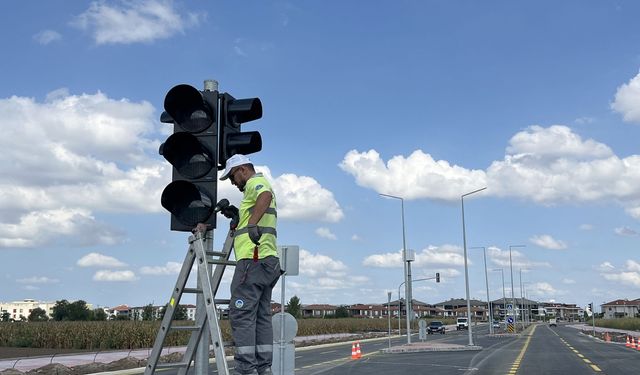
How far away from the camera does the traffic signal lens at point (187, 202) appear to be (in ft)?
14.0

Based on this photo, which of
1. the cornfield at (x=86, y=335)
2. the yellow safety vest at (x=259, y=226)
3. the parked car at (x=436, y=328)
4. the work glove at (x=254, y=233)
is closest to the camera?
the work glove at (x=254, y=233)

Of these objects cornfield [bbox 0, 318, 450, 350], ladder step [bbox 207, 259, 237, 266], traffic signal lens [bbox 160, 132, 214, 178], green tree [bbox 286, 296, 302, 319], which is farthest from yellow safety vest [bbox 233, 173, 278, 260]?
green tree [bbox 286, 296, 302, 319]

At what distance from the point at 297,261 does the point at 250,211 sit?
5095 millimetres

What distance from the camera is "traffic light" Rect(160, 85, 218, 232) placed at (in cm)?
428

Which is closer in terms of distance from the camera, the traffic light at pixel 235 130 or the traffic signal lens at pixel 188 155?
the traffic signal lens at pixel 188 155

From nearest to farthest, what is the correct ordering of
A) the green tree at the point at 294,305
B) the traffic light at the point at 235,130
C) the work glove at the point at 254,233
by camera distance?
1. the work glove at the point at 254,233
2. the traffic light at the point at 235,130
3. the green tree at the point at 294,305

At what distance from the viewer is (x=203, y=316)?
166 inches

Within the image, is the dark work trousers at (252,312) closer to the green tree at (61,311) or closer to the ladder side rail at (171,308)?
the ladder side rail at (171,308)

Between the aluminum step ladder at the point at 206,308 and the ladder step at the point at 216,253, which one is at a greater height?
the ladder step at the point at 216,253

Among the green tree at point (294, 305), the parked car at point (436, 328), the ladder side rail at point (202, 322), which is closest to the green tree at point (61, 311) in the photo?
the green tree at point (294, 305)

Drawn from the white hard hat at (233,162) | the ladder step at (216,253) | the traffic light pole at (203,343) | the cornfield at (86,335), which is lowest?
the cornfield at (86,335)

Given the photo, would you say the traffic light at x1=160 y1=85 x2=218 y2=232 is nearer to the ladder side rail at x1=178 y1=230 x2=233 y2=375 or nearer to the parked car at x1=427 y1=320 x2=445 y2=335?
the ladder side rail at x1=178 y1=230 x2=233 y2=375

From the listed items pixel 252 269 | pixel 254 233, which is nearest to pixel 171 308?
pixel 252 269

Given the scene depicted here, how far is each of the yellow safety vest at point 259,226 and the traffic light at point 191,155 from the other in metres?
0.25
